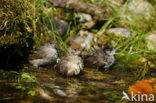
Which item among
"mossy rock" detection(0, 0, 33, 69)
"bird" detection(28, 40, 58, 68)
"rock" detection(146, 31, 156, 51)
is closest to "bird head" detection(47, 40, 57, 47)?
"bird" detection(28, 40, 58, 68)

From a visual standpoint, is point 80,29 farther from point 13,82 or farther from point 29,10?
point 13,82

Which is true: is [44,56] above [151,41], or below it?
below

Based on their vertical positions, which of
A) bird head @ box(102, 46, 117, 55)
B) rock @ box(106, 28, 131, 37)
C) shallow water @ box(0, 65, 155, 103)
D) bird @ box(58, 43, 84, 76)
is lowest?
shallow water @ box(0, 65, 155, 103)

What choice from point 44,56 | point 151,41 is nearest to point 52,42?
point 44,56

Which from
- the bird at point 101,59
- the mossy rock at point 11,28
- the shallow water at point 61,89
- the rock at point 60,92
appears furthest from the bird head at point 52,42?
the rock at point 60,92

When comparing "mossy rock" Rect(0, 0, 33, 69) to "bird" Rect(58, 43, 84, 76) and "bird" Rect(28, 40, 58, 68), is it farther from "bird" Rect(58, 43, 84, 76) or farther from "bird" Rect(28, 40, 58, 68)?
"bird" Rect(58, 43, 84, 76)

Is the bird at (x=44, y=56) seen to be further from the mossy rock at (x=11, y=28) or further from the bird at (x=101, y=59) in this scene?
the bird at (x=101, y=59)

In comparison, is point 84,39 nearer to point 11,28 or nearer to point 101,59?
point 101,59
